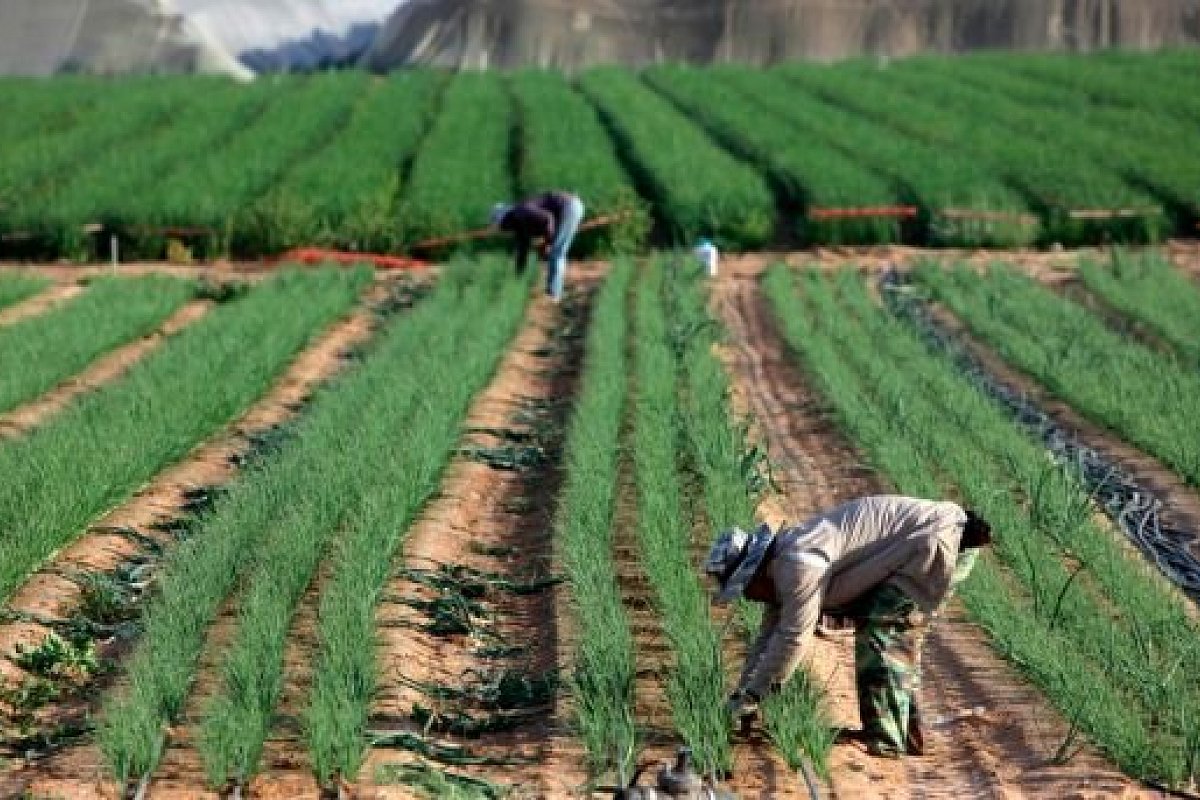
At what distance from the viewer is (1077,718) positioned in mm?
5211

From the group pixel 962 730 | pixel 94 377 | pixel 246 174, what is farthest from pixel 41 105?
pixel 962 730

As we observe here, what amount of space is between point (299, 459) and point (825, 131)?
13.9m

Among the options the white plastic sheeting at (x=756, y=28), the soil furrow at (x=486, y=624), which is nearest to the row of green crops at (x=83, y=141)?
the soil furrow at (x=486, y=624)

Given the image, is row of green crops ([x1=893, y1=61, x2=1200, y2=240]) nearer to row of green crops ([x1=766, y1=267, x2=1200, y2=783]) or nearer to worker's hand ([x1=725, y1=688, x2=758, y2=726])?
row of green crops ([x1=766, y1=267, x2=1200, y2=783])

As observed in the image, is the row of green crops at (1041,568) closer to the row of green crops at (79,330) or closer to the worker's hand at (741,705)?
the worker's hand at (741,705)

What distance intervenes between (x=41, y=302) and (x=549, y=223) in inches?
149

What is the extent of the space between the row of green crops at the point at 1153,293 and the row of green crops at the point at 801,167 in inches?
100

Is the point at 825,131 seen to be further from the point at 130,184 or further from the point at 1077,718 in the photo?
the point at 1077,718

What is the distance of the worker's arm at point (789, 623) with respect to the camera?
5.11m

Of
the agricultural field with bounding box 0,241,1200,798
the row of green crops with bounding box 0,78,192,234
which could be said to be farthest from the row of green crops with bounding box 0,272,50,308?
the row of green crops with bounding box 0,78,192,234

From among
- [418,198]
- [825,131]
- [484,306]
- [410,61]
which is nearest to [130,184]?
[418,198]

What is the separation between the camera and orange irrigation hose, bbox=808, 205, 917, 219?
16516mm

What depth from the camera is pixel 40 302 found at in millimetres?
13820

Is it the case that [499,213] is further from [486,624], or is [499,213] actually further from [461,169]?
[486,624]
